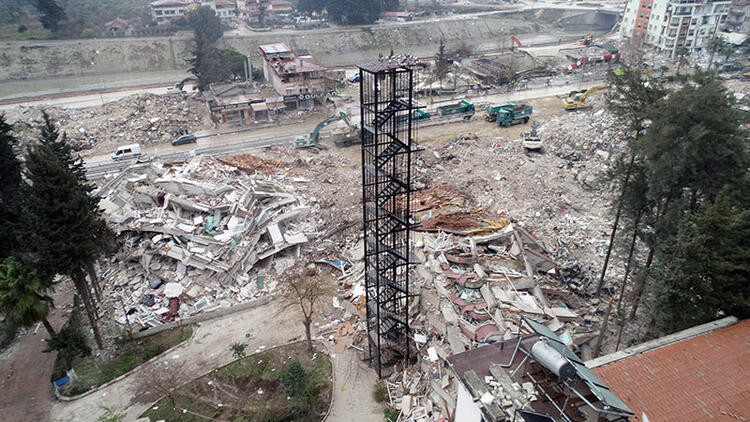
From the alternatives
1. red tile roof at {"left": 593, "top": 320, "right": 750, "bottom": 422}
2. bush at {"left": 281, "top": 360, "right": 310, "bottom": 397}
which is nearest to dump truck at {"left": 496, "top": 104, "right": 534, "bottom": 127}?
red tile roof at {"left": 593, "top": 320, "right": 750, "bottom": 422}

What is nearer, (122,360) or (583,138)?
(122,360)

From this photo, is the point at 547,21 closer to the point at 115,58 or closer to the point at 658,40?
the point at 658,40

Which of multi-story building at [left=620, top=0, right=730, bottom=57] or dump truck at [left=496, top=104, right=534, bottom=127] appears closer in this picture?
dump truck at [left=496, top=104, right=534, bottom=127]

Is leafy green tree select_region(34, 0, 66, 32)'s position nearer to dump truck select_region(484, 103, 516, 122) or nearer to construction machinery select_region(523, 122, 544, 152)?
dump truck select_region(484, 103, 516, 122)

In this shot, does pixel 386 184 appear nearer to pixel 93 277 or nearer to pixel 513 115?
pixel 93 277

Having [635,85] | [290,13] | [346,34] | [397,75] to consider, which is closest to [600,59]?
[346,34]

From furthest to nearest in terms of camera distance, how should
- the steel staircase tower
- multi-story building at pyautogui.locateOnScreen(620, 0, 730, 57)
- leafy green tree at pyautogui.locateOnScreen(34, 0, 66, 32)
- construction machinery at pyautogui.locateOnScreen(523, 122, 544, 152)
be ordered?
leafy green tree at pyautogui.locateOnScreen(34, 0, 66, 32) → multi-story building at pyautogui.locateOnScreen(620, 0, 730, 57) → construction machinery at pyautogui.locateOnScreen(523, 122, 544, 152) → the steel staircase tower

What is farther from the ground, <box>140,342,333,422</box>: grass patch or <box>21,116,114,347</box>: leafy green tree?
<box>21,116,114,347</box>: leafy green tree

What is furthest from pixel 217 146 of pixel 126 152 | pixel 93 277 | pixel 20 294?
pixel 20 294
